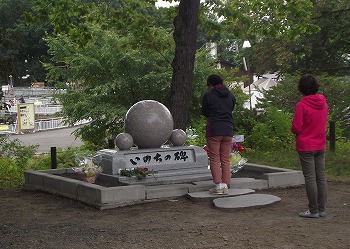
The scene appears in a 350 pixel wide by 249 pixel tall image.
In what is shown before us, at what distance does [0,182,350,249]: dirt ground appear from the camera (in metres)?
7.11

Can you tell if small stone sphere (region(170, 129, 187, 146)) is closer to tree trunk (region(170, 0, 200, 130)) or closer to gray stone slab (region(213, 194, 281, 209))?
tree trunk (region(170, 0, 200, 130))

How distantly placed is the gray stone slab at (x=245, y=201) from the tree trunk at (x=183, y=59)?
168 inches

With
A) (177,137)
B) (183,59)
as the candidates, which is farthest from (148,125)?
(183,59)

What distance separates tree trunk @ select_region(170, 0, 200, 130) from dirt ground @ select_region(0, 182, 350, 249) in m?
4.00

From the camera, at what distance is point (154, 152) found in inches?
456

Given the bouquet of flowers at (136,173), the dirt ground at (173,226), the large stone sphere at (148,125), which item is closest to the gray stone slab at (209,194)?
the dirt ground at (173,226)

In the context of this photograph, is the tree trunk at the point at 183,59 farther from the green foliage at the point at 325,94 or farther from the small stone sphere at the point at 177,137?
the green foliage at the point at 325,94

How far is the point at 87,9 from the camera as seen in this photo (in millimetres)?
16328

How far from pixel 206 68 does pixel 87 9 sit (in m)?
6.78

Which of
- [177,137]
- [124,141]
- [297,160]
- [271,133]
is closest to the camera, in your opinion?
[124,141]

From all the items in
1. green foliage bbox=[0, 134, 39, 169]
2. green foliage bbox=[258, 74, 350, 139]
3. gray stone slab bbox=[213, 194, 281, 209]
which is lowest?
gray stone slab bbox=[213, 194, 281, 209]

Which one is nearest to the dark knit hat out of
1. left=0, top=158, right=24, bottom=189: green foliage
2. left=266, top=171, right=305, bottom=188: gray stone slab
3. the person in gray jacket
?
the person in gray jacket

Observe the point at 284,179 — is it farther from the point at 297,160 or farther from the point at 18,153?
the point at 18,153

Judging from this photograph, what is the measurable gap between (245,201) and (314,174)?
1662 millimetres
